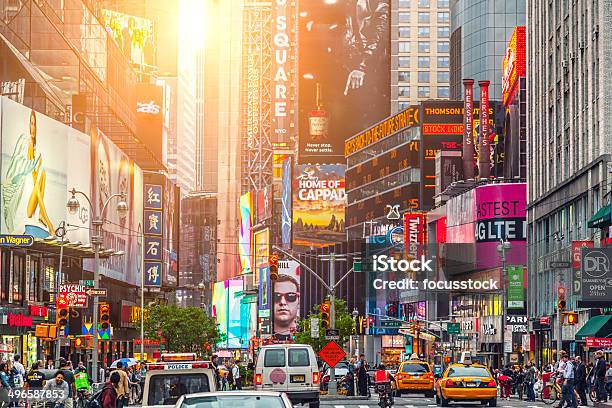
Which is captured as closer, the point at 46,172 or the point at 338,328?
the point at 46,172

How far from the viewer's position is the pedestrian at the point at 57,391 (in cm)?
3725

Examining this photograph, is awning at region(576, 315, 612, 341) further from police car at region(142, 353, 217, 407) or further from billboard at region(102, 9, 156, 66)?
billboard at region(102, 9, 156, 66)

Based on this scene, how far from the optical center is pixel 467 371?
47531mm

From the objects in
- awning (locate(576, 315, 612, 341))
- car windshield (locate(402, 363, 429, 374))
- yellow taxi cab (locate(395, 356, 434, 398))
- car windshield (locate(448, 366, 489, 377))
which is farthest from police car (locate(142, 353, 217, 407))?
awning (locate(576, 315, 612, 341))

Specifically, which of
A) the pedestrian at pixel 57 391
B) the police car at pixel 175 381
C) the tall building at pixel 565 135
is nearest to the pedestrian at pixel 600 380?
the tall building at pixel 565 135

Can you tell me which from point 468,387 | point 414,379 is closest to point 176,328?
point 414,379

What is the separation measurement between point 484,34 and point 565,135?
89.8 m

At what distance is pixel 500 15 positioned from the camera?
168 m

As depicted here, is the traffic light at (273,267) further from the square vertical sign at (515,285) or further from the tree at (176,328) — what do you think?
the tree at (176,328)

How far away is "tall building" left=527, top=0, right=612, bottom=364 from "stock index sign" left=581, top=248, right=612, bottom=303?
179 centimetres

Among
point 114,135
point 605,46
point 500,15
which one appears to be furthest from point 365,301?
point 605,46

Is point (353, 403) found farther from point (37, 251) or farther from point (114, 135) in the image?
point (114, 135)

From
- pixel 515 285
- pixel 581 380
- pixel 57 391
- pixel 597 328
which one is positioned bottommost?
pixel 581 380

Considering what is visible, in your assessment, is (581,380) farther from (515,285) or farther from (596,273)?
(515,285)
